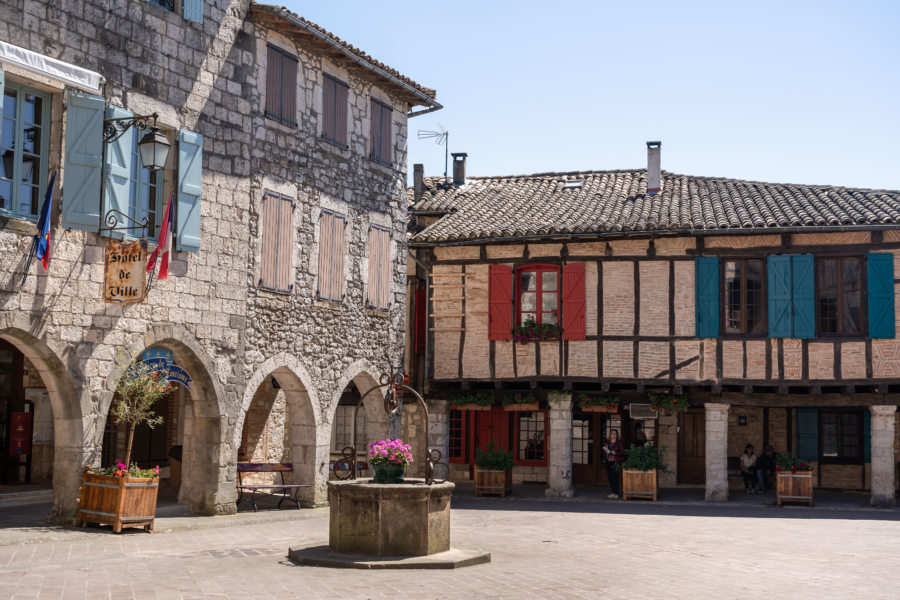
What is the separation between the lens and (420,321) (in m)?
20.3

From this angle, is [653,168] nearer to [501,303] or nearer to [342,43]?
[501,303]

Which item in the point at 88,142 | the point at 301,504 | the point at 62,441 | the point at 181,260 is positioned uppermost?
the point at 88,142

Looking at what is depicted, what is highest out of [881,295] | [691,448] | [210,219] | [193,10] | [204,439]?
[193,10]

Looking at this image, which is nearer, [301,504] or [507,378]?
[301,504]

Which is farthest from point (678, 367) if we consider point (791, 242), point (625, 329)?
point (791, 242)

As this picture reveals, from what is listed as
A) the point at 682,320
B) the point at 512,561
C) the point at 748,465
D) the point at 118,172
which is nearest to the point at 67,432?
the point at 118,172

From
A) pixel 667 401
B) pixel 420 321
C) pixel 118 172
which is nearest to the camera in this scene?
pixel 118 172

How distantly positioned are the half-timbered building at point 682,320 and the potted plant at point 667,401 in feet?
0.10

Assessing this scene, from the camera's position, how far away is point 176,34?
13281 millimetres

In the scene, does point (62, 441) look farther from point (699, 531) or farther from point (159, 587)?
point (699, 531)

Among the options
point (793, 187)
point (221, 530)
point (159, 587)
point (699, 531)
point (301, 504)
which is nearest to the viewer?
point (159, 587)

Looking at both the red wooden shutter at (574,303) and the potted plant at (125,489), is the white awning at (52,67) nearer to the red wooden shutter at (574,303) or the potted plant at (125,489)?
the potted plant at (125,489)

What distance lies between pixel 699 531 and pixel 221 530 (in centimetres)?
643

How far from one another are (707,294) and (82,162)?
442 inches
